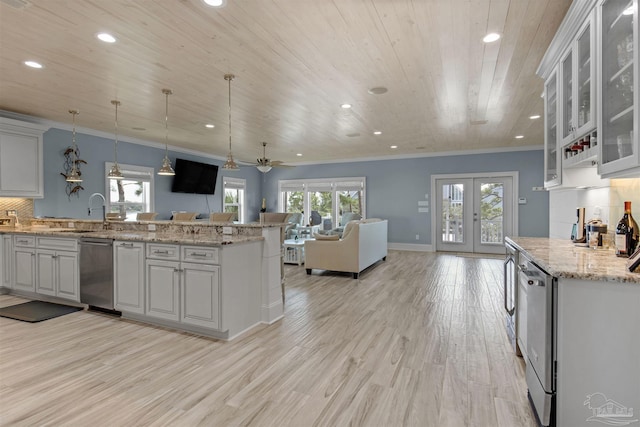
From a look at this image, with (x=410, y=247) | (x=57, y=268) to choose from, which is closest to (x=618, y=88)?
(x=57, y=268)

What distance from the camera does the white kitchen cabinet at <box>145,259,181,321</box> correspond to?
3168 millimetres

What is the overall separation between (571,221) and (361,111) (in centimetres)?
297

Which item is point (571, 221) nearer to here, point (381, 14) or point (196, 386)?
point (381, 14)

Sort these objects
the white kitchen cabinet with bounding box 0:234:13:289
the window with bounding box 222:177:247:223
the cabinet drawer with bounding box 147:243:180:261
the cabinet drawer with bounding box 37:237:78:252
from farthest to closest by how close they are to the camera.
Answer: the window with bounding box 222:177:247:223
the white kitchen cabinet with bounding box 0:234:13:289
the cabinet drawer with bounding box 37:237:78:252
the cabinet drawer with bounding box 147:243:180:261

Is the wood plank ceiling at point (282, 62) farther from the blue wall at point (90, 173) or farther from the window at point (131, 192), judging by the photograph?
the window at point (131, 192)

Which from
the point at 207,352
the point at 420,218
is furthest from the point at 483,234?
the point at 207,352

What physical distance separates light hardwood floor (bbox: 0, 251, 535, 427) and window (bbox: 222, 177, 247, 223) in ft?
20.5

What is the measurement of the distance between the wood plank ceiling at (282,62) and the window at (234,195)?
3964 millimetres

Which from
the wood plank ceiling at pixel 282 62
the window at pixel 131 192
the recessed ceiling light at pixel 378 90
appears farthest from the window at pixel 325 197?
the recessed ceiling light at pixel 378 90

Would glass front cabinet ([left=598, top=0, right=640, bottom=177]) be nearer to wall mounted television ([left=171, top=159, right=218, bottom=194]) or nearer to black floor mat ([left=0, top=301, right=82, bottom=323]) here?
black floor mat ([left=0, top=301, right=82, bottom=323])

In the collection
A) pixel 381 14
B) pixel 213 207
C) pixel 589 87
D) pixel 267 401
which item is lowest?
pixel 267 401

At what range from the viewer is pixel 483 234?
847 cm

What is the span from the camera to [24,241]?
430cm

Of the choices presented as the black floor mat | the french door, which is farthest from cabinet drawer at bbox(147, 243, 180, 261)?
the french door
